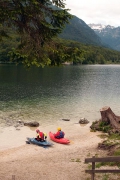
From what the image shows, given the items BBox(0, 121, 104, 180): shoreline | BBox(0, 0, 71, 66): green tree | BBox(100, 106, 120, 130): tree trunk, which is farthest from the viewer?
BBox(100, 106, 120, 130): tree trunk

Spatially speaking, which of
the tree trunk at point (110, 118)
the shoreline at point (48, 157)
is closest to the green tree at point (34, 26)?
the shoreline at point (48, 157)

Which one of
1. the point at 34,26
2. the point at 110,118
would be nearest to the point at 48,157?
the point at 110,118

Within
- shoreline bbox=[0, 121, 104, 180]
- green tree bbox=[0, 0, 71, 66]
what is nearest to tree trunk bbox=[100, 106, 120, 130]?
shoreline bbox=[0, 121, 104, 180]

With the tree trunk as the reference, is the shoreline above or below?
below

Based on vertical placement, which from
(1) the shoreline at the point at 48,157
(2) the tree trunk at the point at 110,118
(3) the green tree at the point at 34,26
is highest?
(3) the green tree at the point at 34,26

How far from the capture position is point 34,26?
1267 centimetres

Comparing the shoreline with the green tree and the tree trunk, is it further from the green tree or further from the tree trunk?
the green tree

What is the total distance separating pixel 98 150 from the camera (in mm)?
22531

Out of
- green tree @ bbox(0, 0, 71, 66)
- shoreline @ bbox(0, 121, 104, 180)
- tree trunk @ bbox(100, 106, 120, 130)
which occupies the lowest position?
shoreline @ bbox(0, 121, 104, 180)

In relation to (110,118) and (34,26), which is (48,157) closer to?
(110,118)

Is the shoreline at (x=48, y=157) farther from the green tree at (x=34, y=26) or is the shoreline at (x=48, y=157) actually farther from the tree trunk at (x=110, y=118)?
the green tree at (x=34, y=26)

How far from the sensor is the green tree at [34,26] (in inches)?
463

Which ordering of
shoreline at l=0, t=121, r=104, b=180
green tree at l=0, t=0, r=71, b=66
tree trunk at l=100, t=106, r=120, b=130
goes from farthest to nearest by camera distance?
tree trunk at l=100, t=106, r=120, b=130 → shoreline at l=0, t=121, r=104, b=180 → green tree at l=0, t=0, r=71, b=66

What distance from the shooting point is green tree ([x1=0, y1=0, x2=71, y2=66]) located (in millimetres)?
11766
